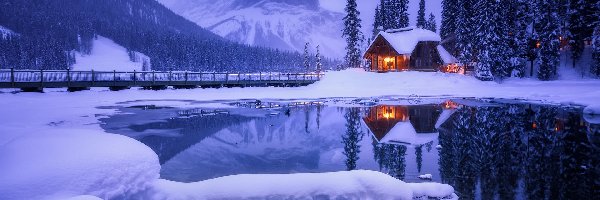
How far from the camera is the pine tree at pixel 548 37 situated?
42344 mm

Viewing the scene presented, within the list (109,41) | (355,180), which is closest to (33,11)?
(109,41)

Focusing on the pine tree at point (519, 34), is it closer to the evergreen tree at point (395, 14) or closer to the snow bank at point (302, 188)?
the evergreen tree at point (395, 14)

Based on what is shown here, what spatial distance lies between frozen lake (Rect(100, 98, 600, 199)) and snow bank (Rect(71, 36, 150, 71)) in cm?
11726

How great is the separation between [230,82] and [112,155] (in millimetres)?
34669

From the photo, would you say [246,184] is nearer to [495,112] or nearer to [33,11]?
[495,112]

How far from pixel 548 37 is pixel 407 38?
16221 mm

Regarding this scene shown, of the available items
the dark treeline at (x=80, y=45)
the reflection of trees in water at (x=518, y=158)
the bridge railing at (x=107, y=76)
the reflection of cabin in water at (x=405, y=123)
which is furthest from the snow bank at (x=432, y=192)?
the dark treeline at (x=80, y=45)

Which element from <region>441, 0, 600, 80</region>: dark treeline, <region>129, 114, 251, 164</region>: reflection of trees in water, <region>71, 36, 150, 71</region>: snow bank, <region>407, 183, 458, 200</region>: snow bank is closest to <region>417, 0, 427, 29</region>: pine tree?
<region>441, 0, 600, 80</region>: dark treeline

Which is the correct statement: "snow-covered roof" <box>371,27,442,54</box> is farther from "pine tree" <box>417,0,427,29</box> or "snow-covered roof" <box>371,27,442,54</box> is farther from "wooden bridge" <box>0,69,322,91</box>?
"pine tree" <box>417,0,427,29</box>

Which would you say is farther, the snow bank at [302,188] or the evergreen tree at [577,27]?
the evergreen tree at [577,27]

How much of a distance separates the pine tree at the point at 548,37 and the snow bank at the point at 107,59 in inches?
4483

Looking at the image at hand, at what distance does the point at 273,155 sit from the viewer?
12.4 meters

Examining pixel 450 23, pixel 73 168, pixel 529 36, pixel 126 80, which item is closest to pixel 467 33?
pixel 529 36

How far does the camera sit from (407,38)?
176ft
